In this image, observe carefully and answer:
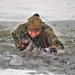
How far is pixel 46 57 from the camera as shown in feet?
10.4

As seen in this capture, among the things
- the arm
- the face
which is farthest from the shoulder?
the arm

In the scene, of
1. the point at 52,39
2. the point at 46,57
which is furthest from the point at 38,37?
the point at 46,57

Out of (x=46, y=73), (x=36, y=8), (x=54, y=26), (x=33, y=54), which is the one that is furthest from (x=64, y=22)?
(x=46, y=73)

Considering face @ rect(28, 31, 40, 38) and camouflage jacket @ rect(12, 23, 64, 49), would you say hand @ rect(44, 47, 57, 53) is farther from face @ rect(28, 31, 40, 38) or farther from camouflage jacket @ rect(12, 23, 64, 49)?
face @ rect(28, 31, 40, 38)

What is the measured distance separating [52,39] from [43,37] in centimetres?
13

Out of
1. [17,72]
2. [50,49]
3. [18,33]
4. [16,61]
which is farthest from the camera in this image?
[18,33]

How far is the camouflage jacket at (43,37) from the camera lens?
130 inches

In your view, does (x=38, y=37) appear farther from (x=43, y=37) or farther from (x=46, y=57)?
(x=46, y=57)

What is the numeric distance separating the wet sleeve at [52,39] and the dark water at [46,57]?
67 millimetres

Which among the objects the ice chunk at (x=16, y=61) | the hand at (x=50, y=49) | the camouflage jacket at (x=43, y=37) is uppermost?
the camouflage jacket at (x=43, y=37)

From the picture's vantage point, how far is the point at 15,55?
10.4ft

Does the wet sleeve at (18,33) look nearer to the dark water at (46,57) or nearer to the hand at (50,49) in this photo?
the dark water at (46,57)

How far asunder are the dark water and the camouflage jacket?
8cm

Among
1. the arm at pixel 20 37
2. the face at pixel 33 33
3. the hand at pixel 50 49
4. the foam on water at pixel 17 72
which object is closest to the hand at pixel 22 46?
the arm at pixel 20 37
